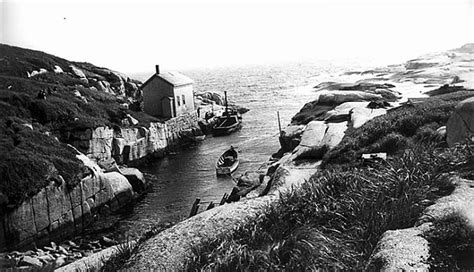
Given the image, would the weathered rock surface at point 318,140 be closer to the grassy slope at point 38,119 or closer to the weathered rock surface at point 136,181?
the weathered rock surface at point 136,181

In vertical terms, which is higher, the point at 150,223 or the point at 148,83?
the point at 148,83

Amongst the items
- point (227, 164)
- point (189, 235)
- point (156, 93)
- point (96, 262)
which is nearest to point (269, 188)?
point (189, 235)

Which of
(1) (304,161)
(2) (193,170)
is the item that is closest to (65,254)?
(1) (304,161)

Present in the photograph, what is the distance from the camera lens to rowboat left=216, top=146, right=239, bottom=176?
119ft

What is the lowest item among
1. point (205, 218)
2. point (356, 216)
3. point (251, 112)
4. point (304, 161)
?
point (251, 112)

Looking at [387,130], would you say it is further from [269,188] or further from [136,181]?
[136,181]

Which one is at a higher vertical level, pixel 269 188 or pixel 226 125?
pixel 269 188

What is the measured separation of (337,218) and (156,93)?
47059 mm

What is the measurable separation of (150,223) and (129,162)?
16.5m

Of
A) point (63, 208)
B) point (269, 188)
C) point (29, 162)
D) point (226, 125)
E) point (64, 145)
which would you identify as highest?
point (269, 188)

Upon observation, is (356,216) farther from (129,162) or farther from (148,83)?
(148,83)

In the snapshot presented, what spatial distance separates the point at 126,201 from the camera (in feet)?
103

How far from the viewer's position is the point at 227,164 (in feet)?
125

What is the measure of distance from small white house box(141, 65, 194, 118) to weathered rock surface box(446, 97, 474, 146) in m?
41.4
